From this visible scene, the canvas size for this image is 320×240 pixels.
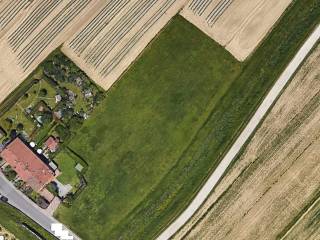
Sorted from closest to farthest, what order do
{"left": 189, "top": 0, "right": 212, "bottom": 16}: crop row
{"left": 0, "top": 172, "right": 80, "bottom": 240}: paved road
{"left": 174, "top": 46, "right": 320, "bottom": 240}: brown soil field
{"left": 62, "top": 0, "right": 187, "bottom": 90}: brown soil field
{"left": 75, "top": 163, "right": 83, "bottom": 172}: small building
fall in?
{"left": 174, "top": 46, "right": 320, "bottom": 240}: brown soil field < {"left": 75, "top": 163, "right": 83, "bottom": 172}: small building < {"left": 189, "top": 0, "right": 212, "bottom": 16}: crop row < {"left": 62, "top": 0, "right": 187, "bottom": 90}: brown soil field < {"left": 0, "top": 172, "right": 80, "bottom": 240}: paved road

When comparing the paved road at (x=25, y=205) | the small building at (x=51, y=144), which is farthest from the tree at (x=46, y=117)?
the paved road at (x=25, y=205)

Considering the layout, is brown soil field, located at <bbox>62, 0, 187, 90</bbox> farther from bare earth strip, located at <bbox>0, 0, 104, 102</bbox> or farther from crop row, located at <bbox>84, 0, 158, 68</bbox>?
bare earth strip, located at <bbox>0, 0, 104, 102</bbox>

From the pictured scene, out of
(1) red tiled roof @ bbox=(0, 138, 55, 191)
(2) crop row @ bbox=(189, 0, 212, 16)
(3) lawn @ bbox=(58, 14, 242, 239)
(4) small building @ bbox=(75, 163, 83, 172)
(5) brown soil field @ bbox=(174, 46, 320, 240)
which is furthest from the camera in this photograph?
(2) crop row @ bbox=(189, 0, 212, 16)

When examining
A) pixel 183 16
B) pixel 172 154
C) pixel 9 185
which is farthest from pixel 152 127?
pixel 9 185

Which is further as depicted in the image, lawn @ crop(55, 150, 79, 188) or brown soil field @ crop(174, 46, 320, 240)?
lawn @ crop(55, 150, 79, 188)

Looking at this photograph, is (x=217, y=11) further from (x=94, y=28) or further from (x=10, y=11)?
(x=10, y=11)

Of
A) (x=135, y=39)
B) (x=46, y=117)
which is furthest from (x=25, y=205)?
(x=135, y=39)

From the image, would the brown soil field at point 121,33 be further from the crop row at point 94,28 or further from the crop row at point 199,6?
the crop row at point 199,6

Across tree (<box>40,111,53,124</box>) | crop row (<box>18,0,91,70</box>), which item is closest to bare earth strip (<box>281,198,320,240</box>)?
tree (<box>40,111,53,124</box>)
